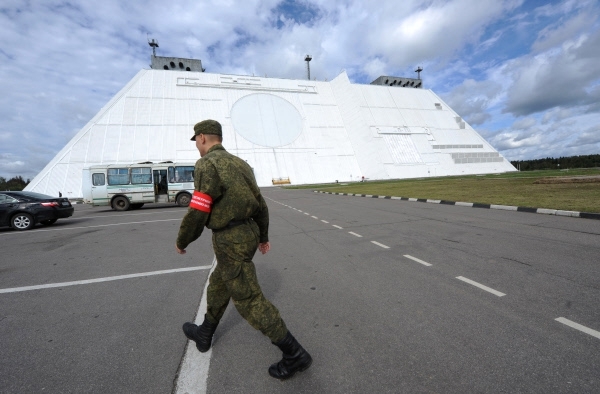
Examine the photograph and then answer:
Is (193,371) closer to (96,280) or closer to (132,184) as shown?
(96,280)

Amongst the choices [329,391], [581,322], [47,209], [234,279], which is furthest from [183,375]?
[47,209]

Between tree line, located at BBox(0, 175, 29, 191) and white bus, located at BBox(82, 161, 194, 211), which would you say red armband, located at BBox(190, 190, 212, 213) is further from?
tree line, located at BBox(0, 175, 29, 191)

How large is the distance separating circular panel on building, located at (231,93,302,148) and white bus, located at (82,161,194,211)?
22.1 metres

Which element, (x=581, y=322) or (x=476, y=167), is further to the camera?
(x=476, y=167)

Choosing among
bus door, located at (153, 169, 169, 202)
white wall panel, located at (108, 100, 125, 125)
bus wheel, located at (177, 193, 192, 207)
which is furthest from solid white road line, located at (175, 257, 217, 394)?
white wall panel, located at (108, 100, 125, 125)

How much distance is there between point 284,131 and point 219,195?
130ft

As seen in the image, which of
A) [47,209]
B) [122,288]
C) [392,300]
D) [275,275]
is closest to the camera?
[392,300]

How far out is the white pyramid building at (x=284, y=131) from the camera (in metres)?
32.4

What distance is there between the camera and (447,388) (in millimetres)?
1810

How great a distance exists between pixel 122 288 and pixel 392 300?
3.63 meters

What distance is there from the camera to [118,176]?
16.0m

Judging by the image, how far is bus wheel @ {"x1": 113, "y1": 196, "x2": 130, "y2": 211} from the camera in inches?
634

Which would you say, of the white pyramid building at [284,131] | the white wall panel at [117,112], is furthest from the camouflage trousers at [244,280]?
the white wall panel at [117,112]

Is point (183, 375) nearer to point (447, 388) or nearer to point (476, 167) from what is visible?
point (447, 388)
